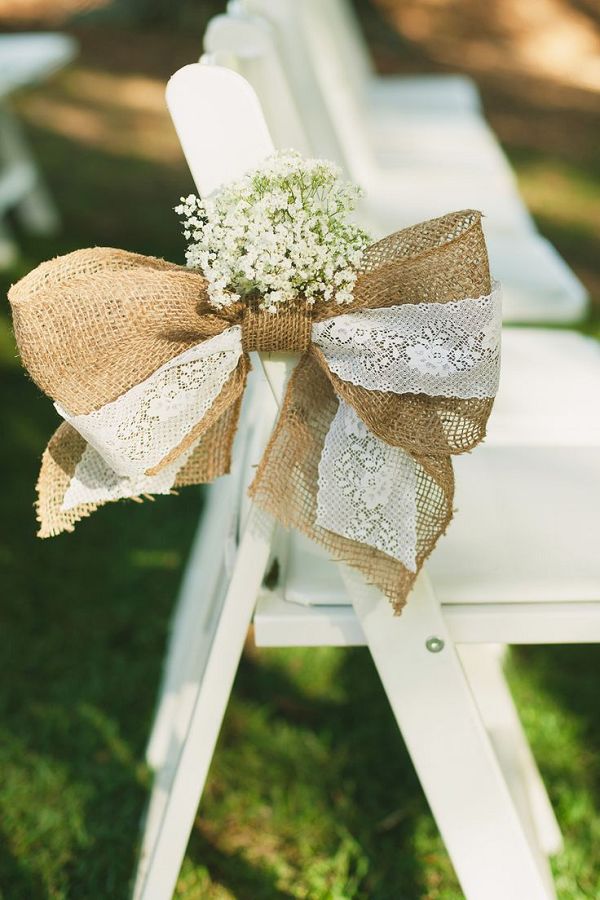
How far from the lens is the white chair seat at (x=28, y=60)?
426cm

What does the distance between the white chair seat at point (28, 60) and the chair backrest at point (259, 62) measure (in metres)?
2.84

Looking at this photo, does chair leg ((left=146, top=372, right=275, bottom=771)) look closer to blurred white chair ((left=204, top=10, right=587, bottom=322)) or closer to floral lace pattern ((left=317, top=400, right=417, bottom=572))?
floral lace pattern ((left=317, top=400, right=417, bottom=572))

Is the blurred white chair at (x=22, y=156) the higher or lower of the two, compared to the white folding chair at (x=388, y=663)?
lower

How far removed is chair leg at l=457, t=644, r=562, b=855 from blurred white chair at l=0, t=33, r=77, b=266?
304 centimetres

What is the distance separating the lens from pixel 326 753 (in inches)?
81.0

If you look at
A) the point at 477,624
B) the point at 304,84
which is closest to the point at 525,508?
the point at 477,624

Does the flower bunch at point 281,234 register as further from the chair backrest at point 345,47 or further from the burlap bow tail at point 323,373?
the chair backrest at point 345,47

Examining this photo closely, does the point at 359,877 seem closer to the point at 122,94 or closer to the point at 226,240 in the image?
the point at 226,240

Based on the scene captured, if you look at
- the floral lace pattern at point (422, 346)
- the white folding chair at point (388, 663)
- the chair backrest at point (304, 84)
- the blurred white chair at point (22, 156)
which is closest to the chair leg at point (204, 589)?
the white folding chair at point (388, 663)

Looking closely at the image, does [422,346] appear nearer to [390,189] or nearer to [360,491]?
[360,491]

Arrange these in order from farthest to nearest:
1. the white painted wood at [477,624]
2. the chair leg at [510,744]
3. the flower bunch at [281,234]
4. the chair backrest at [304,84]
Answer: the chair backrest at [304,84]
the chair leg at [510,744]
the white painted wood at [477,624]
the flower bunch at [281,234]

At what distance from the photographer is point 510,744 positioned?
5.94 feet

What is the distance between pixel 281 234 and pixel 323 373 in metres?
0.19

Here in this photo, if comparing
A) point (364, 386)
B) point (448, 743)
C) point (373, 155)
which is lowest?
point (373, 155)
